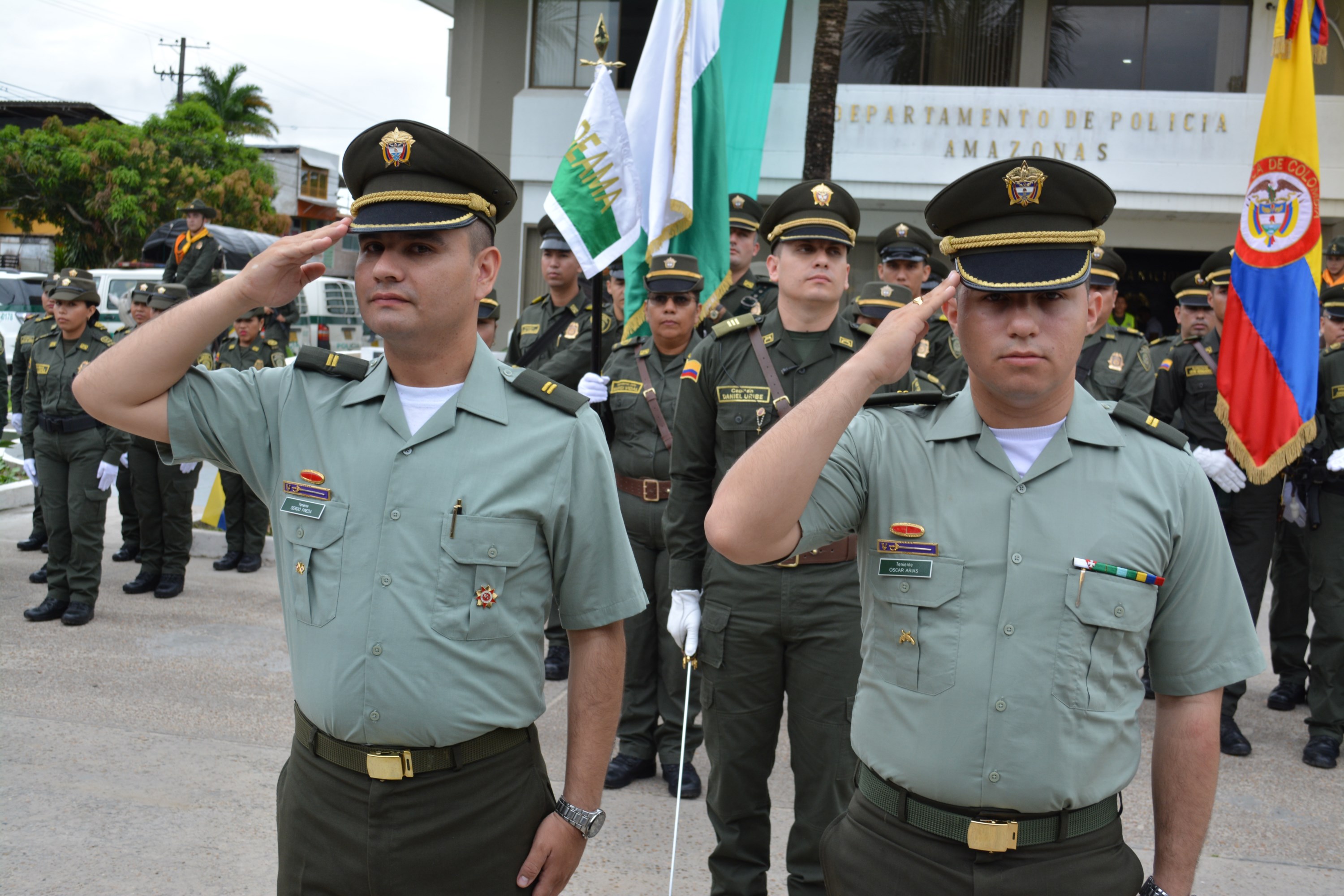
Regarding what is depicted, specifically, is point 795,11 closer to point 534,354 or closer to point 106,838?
point 534,354

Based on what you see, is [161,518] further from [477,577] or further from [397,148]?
[477,577]

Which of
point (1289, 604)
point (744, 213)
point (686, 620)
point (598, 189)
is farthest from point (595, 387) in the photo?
point (1289, 604)

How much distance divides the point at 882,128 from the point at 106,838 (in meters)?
16.9

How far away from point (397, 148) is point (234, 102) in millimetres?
52555

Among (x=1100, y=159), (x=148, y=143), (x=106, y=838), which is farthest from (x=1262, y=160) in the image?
(x=148, y=143)

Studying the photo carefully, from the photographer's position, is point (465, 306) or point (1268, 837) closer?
point (465, 306)

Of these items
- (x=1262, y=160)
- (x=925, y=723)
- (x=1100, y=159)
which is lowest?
(x=925, y=723)

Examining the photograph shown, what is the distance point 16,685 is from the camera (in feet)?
20.5

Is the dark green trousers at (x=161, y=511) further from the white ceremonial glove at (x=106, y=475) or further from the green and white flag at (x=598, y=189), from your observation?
the green and white flag at (x=598, y=189)

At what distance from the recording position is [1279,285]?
6254 mm

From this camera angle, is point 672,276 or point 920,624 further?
point 672,276

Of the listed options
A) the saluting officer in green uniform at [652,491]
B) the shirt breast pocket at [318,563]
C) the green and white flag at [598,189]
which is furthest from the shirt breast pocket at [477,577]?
the green and white flag at [598,189]

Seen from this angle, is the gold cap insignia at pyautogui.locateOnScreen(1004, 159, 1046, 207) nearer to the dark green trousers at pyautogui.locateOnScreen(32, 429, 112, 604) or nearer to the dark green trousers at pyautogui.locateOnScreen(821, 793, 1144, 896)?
the dark green trousers at pyautogui.locateOnScreen(821, 793, 1144, 896)

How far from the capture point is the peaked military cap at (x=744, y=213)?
7.09 m
